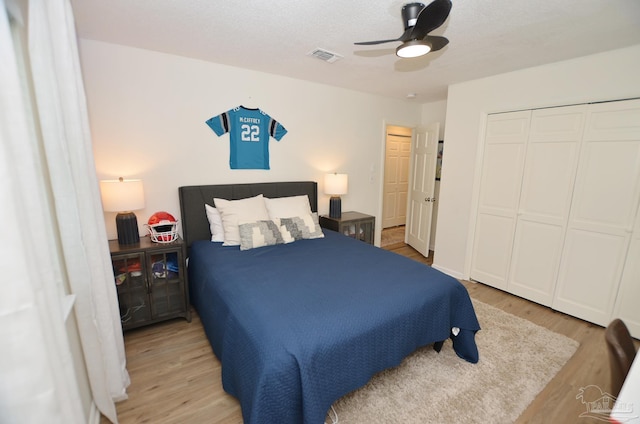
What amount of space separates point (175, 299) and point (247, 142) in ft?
5.73

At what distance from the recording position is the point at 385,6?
5.72 ft

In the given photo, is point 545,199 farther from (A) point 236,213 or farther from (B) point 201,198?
(B) point 201,198

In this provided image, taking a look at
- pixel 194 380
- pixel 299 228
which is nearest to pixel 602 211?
pixel 299 228

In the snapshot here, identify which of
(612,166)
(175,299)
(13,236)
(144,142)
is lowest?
(175,299)

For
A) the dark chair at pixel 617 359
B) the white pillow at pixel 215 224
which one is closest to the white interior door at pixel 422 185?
the white pillow at pixel 215 224

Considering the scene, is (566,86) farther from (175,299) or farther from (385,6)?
(175,299)

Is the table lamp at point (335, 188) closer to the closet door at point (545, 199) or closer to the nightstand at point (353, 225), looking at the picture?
the nightstand at point (353, 225)

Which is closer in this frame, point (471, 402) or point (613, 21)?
point (471, 402)

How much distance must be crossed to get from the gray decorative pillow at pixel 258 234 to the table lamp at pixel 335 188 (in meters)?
1.14

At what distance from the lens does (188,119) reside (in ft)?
9.17

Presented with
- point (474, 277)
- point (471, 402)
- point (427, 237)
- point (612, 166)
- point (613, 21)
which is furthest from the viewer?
point (427, 237)

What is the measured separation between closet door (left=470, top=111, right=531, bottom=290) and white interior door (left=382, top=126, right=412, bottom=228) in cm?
257

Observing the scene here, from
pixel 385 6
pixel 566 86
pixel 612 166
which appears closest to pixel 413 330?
pixel 385 6

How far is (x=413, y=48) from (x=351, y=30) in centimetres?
54
